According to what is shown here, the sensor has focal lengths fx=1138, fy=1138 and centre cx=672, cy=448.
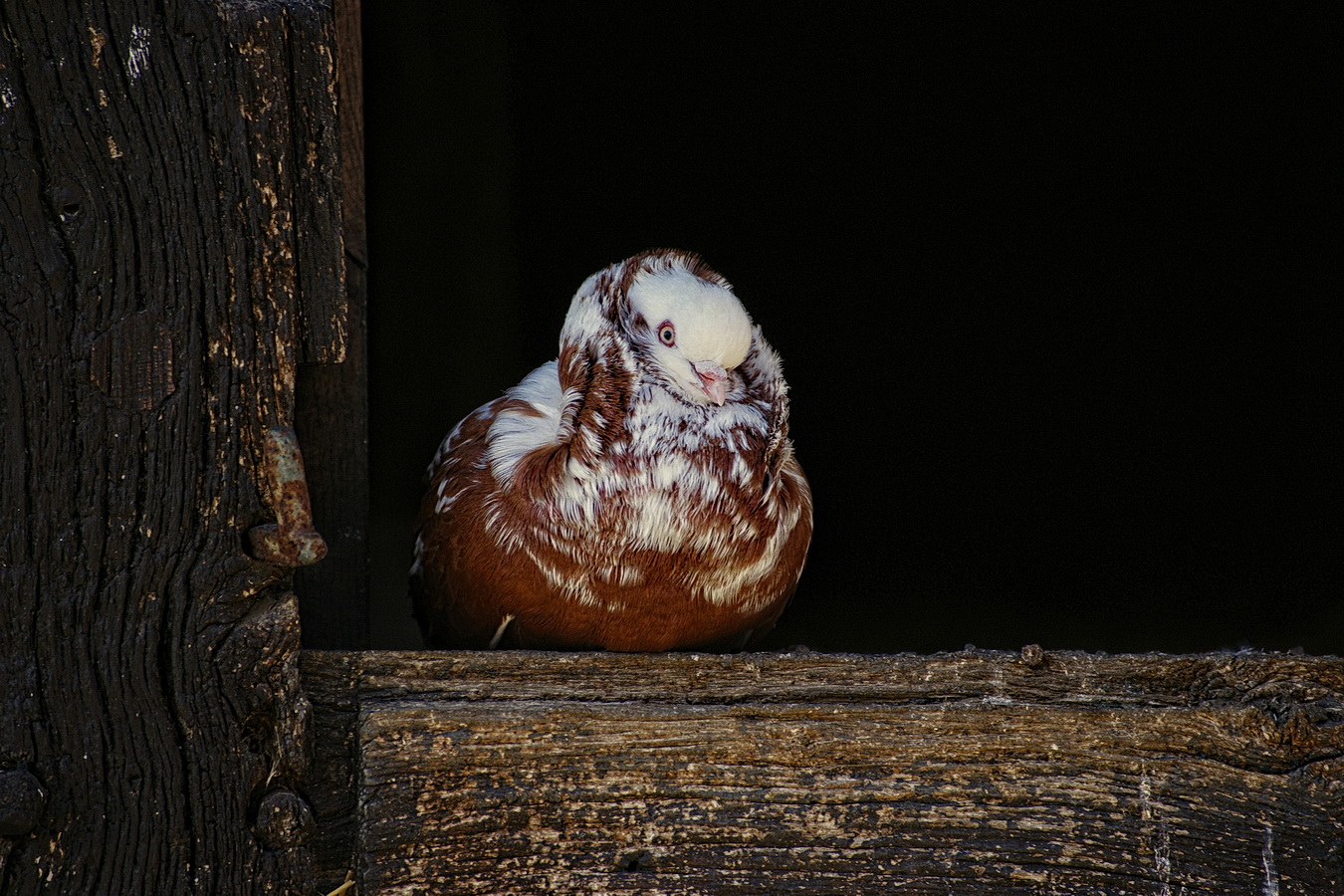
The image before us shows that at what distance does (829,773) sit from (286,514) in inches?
30.6

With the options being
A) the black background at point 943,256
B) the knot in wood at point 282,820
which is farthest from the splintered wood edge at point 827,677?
the black background at point 943,256

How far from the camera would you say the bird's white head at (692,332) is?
5.51ft

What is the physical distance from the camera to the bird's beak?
1.66 metres

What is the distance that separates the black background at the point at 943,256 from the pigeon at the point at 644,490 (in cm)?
132

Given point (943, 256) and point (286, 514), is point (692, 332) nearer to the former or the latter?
point (286, 514)

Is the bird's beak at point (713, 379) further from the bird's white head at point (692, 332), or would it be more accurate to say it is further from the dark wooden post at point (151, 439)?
the dark wooden post at point (151, 439)

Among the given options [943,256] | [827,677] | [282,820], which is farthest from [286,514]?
[943,256]

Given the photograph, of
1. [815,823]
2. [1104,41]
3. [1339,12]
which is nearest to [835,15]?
[1104,41]

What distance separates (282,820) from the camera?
1.38 metres

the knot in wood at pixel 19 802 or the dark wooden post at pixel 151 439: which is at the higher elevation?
the dark wooden post at pixel 151 439

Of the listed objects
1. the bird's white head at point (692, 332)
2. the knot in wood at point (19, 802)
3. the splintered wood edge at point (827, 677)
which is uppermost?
the bird's white head at point (692, 332)

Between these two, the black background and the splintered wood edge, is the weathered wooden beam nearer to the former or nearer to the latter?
the splintered wood edge

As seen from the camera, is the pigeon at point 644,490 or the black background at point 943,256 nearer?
the pigeon at point 644,490

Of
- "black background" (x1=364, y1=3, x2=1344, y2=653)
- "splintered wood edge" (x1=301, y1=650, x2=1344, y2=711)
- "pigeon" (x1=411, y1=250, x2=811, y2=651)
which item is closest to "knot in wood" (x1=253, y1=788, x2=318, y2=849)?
"splintered wood edge" (x1=301, y1=650, x2=1344, y2=711)
